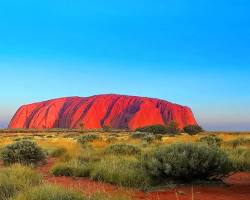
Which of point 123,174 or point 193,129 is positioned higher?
point 193,129

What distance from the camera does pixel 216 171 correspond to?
10.4 m

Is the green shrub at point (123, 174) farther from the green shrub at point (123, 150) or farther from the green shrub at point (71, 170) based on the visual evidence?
the green shrub at point (123, 150)

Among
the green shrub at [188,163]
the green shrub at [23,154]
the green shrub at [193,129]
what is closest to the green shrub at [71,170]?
the green shrub at [188,163]

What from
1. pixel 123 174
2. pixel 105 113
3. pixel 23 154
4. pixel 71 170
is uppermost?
pixel 105 113

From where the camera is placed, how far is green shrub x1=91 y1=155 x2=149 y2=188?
984cm

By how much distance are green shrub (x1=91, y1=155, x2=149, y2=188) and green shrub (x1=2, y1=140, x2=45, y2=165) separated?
181 inches

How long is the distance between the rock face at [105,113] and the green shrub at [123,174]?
11362 centimetres

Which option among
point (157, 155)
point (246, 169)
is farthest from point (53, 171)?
point (246, 169)

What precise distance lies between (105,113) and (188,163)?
126 metres

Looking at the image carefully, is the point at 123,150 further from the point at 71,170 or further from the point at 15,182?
the point at 15,182

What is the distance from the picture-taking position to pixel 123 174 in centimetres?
1027

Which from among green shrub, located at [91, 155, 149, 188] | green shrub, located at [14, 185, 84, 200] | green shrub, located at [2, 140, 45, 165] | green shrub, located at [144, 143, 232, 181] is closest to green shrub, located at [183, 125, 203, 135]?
green shrub, located at [2, 140, 45, 165]

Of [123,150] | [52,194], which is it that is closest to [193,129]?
[123,150]

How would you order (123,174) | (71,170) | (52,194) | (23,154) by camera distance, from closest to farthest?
(52,194) → (123,174) → (71,170) → (23,154)
